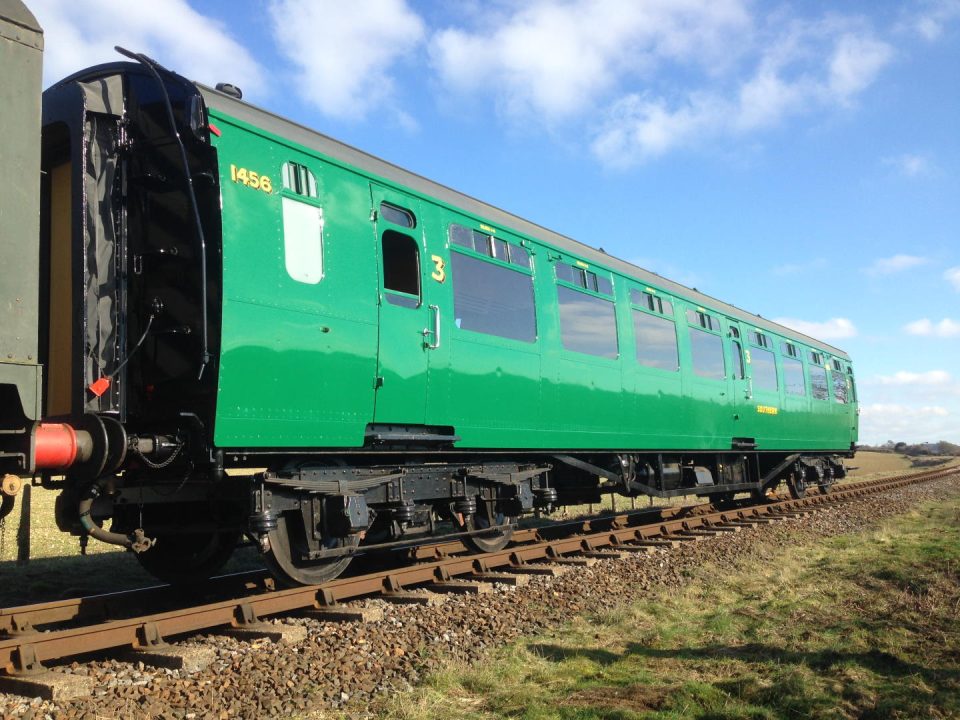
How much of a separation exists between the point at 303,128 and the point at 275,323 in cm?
173

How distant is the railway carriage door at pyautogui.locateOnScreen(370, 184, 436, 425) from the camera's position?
267 inches

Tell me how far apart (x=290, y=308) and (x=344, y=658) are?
2.47 meters

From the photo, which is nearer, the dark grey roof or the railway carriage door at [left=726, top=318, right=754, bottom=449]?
the dark grey roof

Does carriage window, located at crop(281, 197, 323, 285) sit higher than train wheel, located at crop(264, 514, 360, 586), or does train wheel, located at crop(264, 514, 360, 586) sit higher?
carriage window, located at crop(281, 197, 323, 285)

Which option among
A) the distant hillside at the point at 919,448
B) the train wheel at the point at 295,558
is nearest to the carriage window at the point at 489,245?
the train wheel at the point at 295,558

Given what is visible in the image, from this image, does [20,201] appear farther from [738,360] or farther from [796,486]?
[796,486]

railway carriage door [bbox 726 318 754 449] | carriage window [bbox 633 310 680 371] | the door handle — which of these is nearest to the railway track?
the door handle

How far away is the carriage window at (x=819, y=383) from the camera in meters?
17.1

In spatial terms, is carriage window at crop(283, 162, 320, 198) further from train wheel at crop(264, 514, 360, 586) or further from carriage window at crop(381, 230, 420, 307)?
train wheel at crop(264, 514, 360, 586)

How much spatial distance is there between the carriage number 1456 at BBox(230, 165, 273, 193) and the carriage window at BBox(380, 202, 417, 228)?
3.96 ft

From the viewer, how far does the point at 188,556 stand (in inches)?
281

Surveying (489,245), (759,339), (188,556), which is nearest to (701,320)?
(759,339)

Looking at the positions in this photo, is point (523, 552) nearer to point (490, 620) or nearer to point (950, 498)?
point (490, 620)

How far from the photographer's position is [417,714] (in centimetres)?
426
